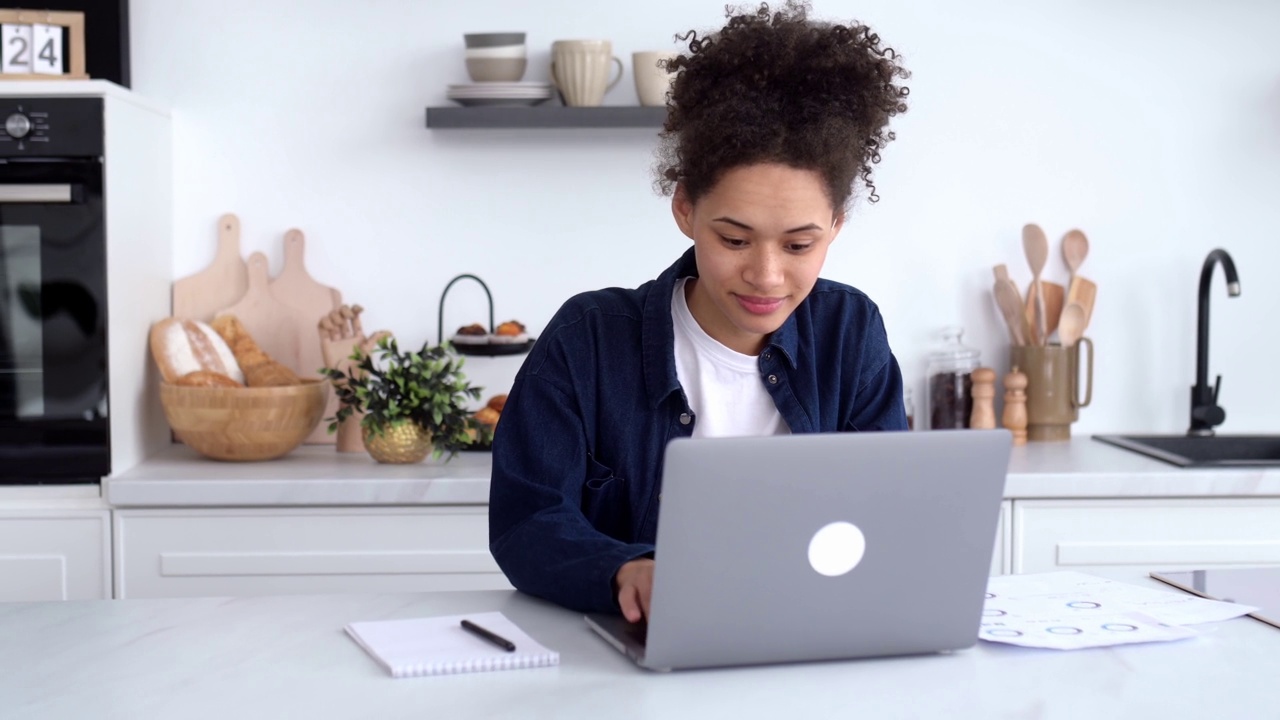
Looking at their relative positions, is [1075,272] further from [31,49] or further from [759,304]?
[31,49]

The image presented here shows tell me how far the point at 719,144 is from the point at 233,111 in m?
1.85

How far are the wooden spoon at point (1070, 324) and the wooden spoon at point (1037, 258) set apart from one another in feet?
0.14

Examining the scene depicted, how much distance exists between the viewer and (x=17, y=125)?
2537 mm

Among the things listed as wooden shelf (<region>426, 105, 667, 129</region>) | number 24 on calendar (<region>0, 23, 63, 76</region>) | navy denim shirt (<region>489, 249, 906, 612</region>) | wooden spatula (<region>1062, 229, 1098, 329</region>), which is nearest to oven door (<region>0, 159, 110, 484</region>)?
number 24 on calendar (<region>0, 23, 63, 76</region>)

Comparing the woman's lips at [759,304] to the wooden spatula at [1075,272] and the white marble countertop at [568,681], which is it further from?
the wooden spatula at [1075,272]

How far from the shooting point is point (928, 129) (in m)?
3.08

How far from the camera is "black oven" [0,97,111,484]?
2539 millimetres

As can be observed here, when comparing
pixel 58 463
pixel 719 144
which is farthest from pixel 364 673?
pixel 58 463

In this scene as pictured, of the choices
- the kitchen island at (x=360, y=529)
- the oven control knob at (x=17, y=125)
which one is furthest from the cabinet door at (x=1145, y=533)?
the oven control knob at (x=17, y=125)

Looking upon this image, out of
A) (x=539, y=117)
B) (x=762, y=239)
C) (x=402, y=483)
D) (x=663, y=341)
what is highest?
(x=539, y=117)

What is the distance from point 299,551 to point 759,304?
1.38 metres

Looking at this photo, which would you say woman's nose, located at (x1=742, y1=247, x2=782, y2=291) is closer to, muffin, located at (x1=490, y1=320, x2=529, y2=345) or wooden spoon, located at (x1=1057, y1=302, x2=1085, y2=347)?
muffin, located at (x1=490, y1=320, x2=529, y2=345)

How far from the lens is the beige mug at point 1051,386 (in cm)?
300

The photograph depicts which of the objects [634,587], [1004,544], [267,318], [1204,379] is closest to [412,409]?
[267,318]
